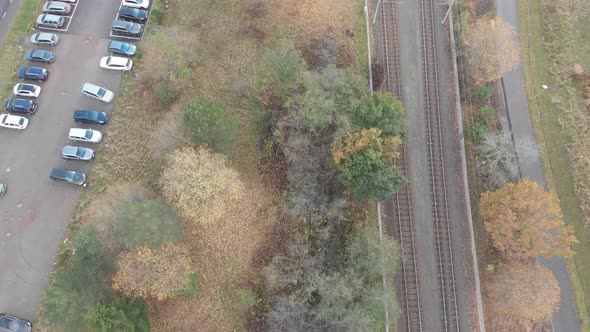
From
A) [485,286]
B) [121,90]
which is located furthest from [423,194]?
[121,90]

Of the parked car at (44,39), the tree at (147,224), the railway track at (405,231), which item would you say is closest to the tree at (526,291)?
the railway track at (405,231)

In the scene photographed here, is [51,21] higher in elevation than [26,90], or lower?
higher

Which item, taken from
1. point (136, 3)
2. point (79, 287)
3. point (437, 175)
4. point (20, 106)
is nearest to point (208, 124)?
point (79, 287)

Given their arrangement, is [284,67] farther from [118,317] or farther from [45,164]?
[118,317]

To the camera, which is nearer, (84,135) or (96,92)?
(84,135)

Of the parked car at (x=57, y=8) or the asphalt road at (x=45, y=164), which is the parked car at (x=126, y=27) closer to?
the asphalt road at (x=45, y=164)

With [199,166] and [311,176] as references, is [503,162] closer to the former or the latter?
[311,176]

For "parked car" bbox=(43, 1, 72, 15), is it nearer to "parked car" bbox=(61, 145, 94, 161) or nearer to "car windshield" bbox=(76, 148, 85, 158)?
"parked car" bbox=(61, 145, 94, 161)
